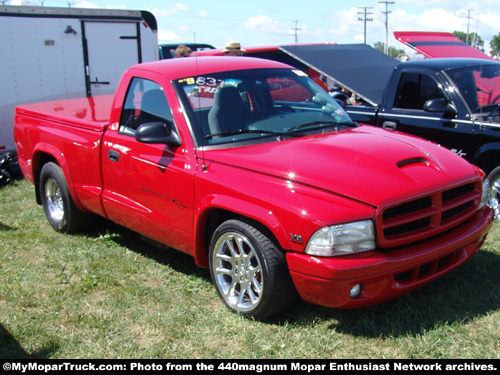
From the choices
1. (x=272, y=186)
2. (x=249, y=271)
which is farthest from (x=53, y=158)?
(x=272, y=186)

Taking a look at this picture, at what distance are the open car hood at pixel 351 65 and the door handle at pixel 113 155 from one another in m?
3.34

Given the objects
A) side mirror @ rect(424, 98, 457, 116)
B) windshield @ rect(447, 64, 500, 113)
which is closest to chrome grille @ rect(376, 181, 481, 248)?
side mirror @ rect(424, 98, 457, 116)

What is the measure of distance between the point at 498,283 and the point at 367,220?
165 centimetres

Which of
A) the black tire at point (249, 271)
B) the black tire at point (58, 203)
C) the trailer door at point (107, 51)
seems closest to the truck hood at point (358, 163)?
the black tire at point (249, 271)

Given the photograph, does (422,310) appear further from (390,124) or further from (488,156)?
(390,124)

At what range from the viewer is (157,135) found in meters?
4.16

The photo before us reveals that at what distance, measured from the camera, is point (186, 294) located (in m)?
4.36

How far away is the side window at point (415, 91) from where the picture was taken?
6.14 meters

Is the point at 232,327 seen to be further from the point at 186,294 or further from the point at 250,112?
the point at 250,112

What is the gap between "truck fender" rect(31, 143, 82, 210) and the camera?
18.2 ft

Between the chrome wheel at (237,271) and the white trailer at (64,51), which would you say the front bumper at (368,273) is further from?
the white trailer at (64,51)

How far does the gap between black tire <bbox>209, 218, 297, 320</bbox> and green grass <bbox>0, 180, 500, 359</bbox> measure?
14 centimetres

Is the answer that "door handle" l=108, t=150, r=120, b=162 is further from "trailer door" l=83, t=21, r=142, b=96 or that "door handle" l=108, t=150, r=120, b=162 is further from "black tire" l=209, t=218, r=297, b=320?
"trailer door" l=83, t=21, r=142, b=96
